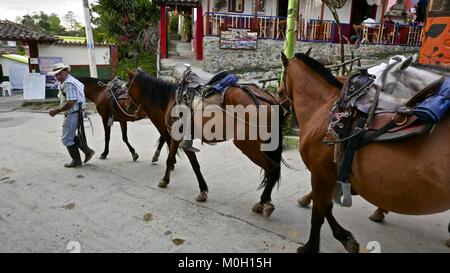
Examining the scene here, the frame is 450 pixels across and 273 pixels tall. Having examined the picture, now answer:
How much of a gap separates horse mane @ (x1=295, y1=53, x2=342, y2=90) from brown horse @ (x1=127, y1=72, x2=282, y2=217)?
3.10 feet

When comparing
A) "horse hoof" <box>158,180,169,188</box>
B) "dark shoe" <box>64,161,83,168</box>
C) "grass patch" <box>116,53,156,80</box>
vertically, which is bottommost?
"dark shoe" <box>64,161,83,168</box>

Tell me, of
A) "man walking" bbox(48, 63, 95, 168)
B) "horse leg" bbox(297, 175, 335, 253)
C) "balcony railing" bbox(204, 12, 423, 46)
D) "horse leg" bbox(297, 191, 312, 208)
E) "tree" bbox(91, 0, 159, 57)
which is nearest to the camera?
"horse leg" bbox(297, 175, 335, 253)

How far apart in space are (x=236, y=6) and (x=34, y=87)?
933 centimetres

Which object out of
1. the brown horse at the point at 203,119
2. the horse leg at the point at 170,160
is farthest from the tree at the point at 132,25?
the horse leg at the point at 170,160

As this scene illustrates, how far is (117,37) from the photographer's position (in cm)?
1755

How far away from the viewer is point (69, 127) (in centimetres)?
525

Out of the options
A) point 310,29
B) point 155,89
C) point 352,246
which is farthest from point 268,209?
point 310,29

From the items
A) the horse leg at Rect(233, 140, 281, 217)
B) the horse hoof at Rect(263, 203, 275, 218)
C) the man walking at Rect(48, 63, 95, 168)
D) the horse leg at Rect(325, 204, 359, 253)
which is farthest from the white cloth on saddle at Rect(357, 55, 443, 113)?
the man walking at Rect(48, 63, 95, 168)

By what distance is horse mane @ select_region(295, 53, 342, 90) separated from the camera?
280cm

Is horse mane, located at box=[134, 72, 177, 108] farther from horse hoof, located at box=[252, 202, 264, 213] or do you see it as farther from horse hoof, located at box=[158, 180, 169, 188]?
horse hoof, located at box=[252, 202, 264, 213]

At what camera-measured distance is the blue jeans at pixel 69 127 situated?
5.25 m

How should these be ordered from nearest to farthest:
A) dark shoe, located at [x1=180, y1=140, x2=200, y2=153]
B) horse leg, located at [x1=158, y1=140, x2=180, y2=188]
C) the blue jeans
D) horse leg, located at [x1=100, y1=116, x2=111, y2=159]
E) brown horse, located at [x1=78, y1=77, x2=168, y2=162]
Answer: dark shoe, located at [x1=180, y1=140, x2=200, y2=153] < horse leg, located at [x1=158, y1=140, x2=180, y2=188] < the blue jeans < brown horse, located at [x1=78, y1=77, x2=168, y2=162] < horse leg, located at [x1=100, y1=116, x2=111, y2=159]
